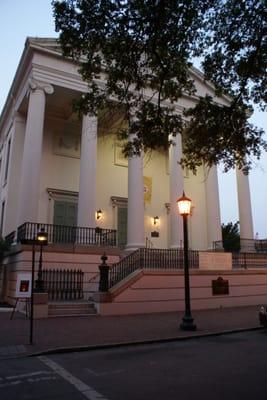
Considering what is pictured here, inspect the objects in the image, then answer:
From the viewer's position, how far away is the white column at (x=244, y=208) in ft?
82.9

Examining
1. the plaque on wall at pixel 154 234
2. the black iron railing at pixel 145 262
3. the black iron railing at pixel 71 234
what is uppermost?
the plaque on wall at pixel 154 234

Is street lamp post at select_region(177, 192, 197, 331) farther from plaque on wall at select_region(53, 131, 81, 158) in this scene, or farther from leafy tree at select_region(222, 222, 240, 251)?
leafy tree at select_region(222, 222, 240, 251)

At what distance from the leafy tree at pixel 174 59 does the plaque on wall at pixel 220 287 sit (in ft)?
29.0

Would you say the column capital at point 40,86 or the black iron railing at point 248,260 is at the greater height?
the column capital at point 40,86

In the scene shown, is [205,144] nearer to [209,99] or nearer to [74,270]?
[209,99]

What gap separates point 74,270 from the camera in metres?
17.5

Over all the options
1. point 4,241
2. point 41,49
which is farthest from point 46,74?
point 4,241

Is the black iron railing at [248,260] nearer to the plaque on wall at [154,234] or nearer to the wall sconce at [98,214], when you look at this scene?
the plaque on wall at [154,234]

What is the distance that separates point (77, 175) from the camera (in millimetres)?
24297

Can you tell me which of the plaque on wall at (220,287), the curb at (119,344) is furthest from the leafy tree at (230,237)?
the curb at (119,344)

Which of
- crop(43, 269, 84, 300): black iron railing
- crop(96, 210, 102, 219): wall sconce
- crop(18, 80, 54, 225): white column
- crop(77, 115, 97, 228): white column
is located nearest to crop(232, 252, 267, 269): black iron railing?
crop(77, 115, 97, 228): white column

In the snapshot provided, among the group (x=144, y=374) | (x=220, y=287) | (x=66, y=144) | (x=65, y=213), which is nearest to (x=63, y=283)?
(x=65, y=213)

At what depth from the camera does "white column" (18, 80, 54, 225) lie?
1836cm

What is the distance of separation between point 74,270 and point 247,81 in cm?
1158
